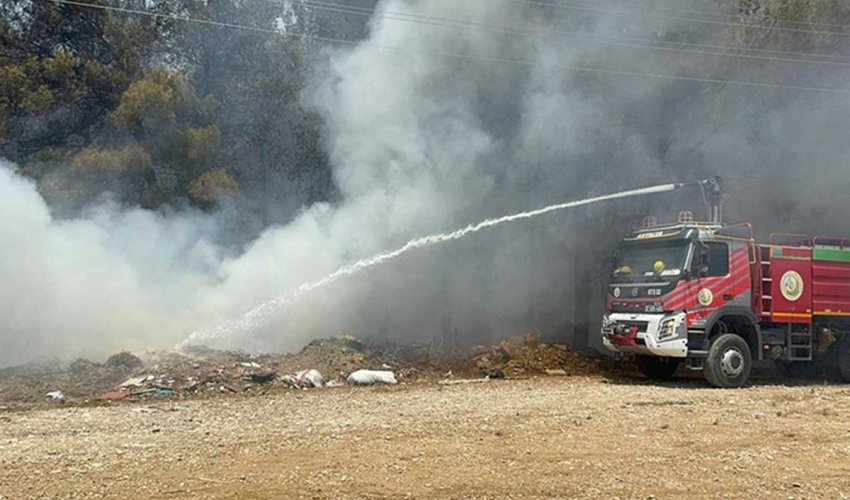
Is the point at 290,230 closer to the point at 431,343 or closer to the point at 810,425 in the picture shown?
the point at 431,343

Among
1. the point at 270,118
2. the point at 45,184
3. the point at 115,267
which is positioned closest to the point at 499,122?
the point at 270,118

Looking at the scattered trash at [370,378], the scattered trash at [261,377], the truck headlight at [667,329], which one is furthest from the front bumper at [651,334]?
the scattered trash at [261,377]

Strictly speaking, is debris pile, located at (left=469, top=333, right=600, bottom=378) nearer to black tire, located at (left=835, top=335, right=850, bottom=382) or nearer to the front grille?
the front grille

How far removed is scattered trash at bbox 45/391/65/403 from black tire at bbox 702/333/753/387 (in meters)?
9.72

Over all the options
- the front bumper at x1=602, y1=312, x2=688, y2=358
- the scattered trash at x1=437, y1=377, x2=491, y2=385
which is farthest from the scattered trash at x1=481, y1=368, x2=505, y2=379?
the front bumper at x1=602, y1=312, x2=688, y2=358

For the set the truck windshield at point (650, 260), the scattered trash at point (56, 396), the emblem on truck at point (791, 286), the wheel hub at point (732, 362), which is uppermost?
the truck windshield at point (650, 260)

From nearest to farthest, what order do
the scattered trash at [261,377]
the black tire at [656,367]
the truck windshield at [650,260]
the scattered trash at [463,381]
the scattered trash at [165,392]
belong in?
the scattered trash at [165,392] < the scattered trash at [261,377] < the truck windshield at [650,260] < the scattered trash at [463,381] < the black tire at [656,367]

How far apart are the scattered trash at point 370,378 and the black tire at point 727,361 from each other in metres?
5.14

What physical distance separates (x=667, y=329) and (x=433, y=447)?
20.2ft

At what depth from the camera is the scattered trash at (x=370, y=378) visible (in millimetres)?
12445

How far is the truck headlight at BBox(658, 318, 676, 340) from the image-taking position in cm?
1223

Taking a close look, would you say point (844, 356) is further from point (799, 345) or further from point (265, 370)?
point (265, 370)

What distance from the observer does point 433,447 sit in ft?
24.5

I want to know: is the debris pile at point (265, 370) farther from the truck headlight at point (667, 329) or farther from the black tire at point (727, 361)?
the black tire at point (727, 361)
